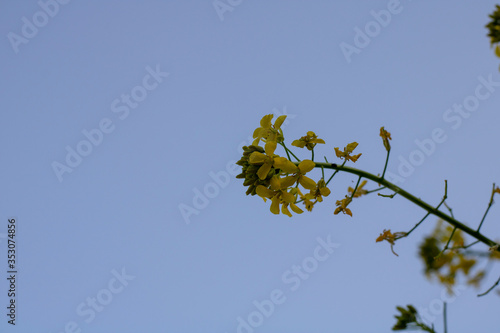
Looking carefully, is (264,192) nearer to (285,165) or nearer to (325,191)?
(285,165)

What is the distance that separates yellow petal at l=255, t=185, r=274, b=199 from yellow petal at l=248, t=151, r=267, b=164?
143 millimetres

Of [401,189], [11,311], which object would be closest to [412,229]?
[401,189]

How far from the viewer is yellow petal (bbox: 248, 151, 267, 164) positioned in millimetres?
2561

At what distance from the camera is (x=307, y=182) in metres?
2.60

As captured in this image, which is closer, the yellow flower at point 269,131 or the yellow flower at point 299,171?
the yellow flower at point 299,171

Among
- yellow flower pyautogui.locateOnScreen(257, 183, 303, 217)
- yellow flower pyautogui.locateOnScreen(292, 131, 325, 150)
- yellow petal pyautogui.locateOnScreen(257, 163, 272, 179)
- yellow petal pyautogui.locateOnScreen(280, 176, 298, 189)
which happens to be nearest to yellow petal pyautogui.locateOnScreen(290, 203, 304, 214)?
yellow flower pyautogui.locateOnScreen(257, 183, 303, 217)

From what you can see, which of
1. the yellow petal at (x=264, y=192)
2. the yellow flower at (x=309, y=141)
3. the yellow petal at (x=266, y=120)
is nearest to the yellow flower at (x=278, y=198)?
the yellow petal at (x=264, y=192)

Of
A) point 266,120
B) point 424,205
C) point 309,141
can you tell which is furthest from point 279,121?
point 424,205

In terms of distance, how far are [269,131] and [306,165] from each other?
1.17 feet

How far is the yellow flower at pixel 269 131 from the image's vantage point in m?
2.73

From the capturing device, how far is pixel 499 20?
2.86 metres

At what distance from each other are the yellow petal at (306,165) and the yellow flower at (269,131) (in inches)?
10.3

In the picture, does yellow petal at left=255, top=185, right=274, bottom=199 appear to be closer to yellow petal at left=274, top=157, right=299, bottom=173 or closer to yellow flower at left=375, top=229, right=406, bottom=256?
yellow petal at left=274, top=157, right=299, bottom=173

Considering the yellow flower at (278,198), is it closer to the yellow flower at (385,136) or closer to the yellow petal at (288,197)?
the yellow petal at (288,197)
